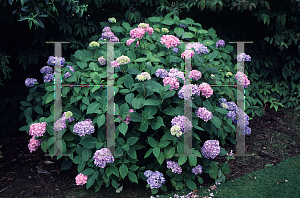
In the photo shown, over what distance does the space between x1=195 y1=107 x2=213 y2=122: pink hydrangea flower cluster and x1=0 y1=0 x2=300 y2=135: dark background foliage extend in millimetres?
1754

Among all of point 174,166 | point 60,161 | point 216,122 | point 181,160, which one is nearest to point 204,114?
point 216,122

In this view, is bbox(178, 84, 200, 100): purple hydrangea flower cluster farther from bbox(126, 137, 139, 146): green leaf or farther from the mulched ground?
the mulched ground

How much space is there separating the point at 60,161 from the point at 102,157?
3.81 ft

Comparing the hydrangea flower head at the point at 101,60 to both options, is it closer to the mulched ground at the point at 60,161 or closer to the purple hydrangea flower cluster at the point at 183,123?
the purple hydrangea flower cluster at the point at 183,123

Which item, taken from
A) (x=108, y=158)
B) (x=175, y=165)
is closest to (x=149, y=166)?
(x=175, y=165)

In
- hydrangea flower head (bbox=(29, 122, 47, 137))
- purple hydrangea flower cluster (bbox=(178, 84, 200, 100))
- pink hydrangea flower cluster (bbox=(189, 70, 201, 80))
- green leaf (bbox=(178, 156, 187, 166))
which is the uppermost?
pink hydrangea flower cluster (bbox=(189, 70, 201, 80))

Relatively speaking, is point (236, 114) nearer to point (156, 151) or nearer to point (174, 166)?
point (174, 166)

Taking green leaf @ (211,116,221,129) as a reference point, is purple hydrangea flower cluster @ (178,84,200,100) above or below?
above

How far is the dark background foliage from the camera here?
12.2 ft

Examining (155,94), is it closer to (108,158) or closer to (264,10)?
(108,158)

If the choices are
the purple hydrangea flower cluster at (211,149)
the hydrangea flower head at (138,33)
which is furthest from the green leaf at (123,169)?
the hydrangea flower head at (138,33)

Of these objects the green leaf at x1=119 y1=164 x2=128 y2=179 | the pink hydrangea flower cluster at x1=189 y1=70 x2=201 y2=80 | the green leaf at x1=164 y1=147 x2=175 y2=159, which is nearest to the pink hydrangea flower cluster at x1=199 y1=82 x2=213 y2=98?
the pink hydrangea flower cluster at x1=189 y1=70 x2=201 y2=80

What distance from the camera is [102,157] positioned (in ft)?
7.80

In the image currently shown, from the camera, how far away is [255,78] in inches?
179
